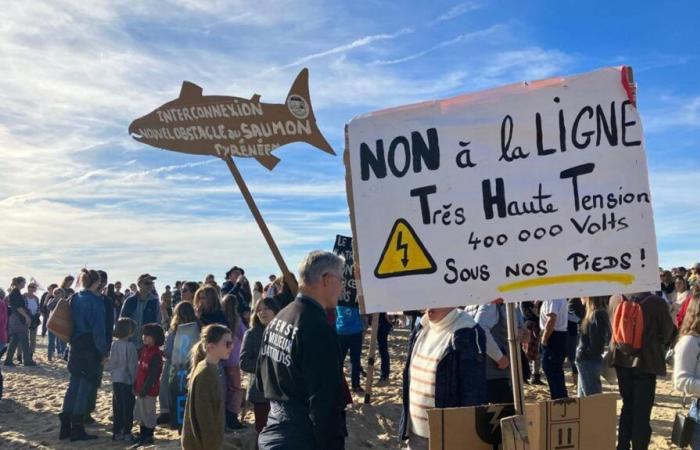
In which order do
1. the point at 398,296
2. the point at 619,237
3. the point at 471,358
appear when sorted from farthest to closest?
the point at 471,358, the point at 398,296, the point at 619,237

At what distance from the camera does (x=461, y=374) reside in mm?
3373

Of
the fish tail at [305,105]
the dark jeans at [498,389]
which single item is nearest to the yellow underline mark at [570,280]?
the dark jeans at [498,389]

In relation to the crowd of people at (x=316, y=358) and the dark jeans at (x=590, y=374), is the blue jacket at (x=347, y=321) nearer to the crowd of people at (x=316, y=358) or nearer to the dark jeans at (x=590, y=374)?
the crowd of people at (x=316, y=358)

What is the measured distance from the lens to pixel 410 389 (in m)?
3.68

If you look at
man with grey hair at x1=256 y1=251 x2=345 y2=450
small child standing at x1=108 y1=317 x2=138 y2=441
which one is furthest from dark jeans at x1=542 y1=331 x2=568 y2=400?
man with grey hair at x1=256 y1=251 x2=345 y2=450

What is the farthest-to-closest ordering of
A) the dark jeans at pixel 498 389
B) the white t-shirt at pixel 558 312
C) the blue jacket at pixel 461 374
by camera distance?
the white t-shirt at pixel 558 312 < the dark jeans at pixel 498 389 < the blue jacket at pixel 461 374

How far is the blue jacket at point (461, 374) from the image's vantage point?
335 cm

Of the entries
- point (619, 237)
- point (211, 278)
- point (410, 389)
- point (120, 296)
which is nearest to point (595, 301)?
point (410, 389)

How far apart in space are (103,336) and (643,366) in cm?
618

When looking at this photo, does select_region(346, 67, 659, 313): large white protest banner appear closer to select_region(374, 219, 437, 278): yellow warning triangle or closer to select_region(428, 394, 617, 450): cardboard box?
select_region(374, 219, 437, 278): yellow warning triangle

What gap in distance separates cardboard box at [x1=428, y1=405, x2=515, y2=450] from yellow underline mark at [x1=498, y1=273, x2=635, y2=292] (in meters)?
0.54

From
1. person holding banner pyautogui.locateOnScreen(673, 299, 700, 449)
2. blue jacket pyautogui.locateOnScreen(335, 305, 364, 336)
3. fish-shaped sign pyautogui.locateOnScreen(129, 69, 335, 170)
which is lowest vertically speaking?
person holding banner pyautogui.locateOnScreen(673, 299, 700, 449)

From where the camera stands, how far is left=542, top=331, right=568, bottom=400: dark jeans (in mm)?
8016

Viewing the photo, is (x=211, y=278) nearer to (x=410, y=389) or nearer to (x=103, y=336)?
(x=103, y=336)
